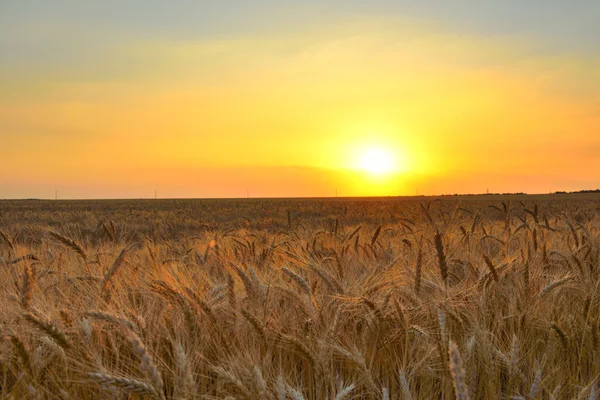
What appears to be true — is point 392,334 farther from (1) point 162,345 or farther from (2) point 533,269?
(2) point 533,269

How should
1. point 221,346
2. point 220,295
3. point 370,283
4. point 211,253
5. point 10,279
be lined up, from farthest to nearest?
point 211,253
point 10,279
point 370,283
point 220,295
point 221,346

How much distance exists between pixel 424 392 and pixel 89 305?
63.4 inches

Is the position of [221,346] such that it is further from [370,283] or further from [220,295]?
[370,283]

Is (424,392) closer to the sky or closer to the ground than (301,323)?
closer to the ground

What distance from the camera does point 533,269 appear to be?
3.06m

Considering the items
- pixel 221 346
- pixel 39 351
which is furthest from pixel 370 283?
pixel 39 351

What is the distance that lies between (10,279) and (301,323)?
210cm

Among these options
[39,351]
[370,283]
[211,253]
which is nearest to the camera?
[39,351]

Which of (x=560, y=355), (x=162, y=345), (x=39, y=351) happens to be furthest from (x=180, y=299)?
(x=560, y=355)

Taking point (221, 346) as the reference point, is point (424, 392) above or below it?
below

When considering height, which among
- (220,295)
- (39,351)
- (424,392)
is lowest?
(424,392)

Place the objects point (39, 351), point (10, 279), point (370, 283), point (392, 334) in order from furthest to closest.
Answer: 1. point (10, 279)
2. point (370, 283)
3. point (392, 334)
4. point (39, 351)

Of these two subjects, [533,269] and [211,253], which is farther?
[211,253]

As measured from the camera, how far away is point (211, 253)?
4359 millimetres
